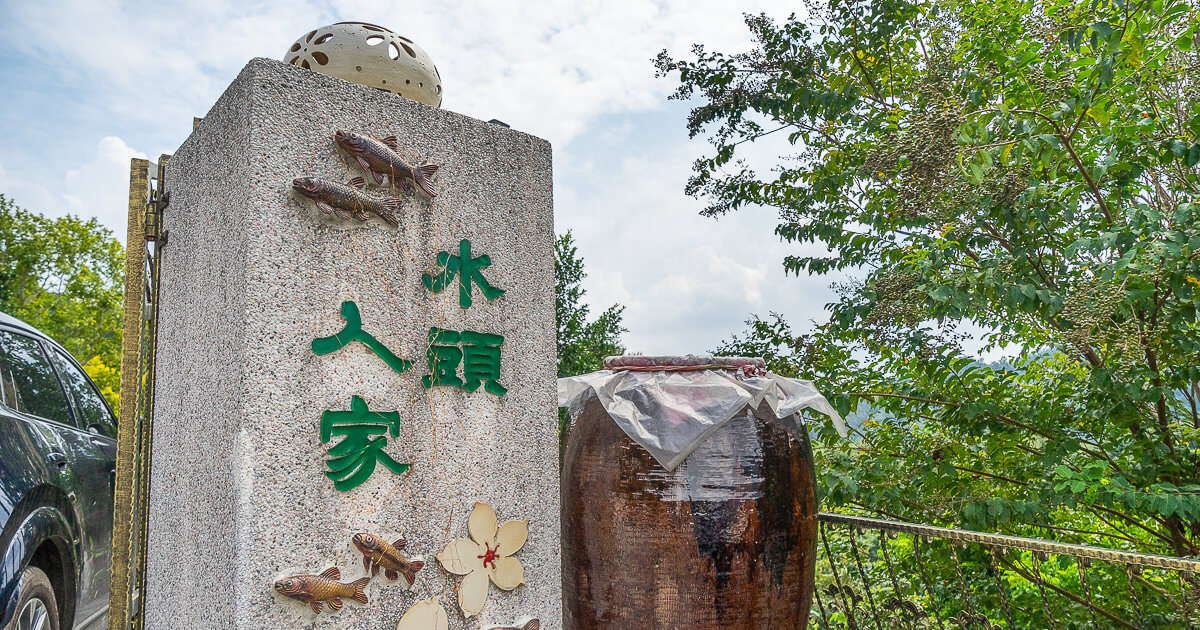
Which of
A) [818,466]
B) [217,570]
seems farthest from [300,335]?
[818,466]

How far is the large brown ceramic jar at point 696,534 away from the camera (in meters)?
2.07

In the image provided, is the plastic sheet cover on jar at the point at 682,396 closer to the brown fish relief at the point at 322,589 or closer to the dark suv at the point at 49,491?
the brown fish relief at the point at 322,589

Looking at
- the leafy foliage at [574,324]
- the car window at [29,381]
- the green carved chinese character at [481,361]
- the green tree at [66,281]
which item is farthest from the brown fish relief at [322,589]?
the green tree at [66,281]

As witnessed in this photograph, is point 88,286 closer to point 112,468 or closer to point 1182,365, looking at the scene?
point 112,468

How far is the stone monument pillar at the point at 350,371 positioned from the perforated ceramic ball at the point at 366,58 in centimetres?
16

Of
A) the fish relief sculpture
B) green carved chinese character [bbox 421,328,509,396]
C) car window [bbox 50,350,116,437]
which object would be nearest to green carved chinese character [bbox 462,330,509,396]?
green carved chinese character [bbox 421,328,509,396]

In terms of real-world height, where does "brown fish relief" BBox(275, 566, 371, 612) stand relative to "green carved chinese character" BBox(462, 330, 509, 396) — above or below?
below

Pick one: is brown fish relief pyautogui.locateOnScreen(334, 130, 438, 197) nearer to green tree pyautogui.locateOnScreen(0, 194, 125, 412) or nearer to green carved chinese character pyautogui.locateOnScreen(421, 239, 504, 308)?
green carved chinese character pyautogui.locateOnScreen(421, 239, 504, 308)

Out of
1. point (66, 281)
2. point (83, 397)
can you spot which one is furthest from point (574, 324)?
point (66, 281)

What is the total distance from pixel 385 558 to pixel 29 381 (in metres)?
2.33

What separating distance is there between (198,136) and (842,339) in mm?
2665

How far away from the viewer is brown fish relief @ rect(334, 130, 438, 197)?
1823 mm

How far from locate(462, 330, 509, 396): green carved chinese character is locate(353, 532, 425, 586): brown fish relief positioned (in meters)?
0.45

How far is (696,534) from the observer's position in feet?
6.79
